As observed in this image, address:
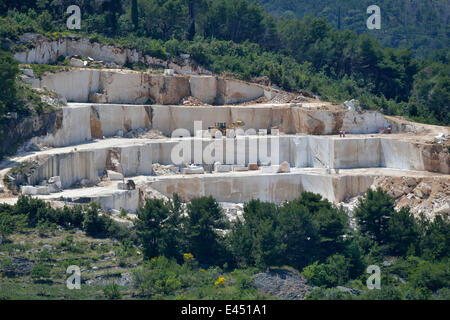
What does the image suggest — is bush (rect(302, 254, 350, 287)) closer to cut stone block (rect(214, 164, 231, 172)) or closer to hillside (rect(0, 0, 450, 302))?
hillside (rect(0, 0, 450, 302))

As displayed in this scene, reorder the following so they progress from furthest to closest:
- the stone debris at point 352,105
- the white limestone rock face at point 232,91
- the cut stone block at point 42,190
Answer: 1. the white limestone rock face at point 232,91
2. the stone debris at point 352,105
3. the cut stone block at point 42,190

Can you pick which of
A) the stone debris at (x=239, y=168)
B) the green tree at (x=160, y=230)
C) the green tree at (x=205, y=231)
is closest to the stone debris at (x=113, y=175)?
the stone debris at (x=239, y=168)

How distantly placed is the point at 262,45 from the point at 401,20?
1219 inches

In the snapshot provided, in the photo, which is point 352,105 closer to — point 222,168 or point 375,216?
point 222,168

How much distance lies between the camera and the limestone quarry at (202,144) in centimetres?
4000

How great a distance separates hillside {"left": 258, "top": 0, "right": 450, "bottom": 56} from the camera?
84250 mm

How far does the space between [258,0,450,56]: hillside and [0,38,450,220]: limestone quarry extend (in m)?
35.6

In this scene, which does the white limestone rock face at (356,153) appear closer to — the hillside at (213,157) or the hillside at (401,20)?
the hillside at (213,157)

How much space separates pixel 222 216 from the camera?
116ft

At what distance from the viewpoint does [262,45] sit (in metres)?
60.0

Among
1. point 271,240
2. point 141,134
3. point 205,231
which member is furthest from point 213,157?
point 271,240

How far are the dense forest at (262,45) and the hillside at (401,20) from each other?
2274cm

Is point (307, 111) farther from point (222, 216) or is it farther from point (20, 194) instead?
point (20, 194)
